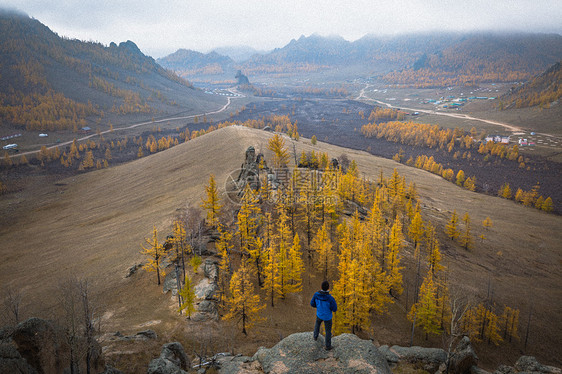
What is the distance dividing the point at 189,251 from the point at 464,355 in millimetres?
41903

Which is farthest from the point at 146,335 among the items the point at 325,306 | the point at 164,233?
the point at 164,233

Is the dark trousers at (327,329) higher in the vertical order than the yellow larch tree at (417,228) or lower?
higher

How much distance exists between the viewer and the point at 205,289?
132 feet

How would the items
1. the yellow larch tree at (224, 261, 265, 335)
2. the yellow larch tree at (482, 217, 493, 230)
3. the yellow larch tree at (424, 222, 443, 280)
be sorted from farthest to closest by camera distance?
the yellow larch tree at (482, 217, 493, 230) → the yellow larch tree at (424, 222, 443, 280) → the yellow larch tree at (224, 261, 265, 335)

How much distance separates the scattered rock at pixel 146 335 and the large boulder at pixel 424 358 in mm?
25805

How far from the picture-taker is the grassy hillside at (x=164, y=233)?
42.7m

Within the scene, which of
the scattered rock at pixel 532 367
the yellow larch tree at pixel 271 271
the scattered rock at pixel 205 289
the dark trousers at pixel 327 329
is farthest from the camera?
the yellow larch tree at pixel 271 271

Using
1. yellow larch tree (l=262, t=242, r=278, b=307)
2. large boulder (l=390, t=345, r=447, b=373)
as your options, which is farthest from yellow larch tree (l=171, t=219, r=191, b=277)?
large boulder (l=390, t=345, r=447, b=373)

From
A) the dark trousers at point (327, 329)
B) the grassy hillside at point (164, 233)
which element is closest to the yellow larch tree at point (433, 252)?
the grassy hillside at point (164, 233)

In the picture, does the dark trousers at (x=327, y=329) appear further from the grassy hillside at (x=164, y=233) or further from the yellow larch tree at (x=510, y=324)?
the yellow larch tree at (x=510, y=324)

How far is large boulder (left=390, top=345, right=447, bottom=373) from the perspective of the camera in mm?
24234

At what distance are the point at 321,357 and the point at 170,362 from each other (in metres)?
11.5

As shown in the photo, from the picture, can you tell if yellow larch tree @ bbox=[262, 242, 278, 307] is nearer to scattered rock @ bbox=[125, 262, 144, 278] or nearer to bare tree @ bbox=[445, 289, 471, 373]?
scattered rock @ bbox=[125, 262, 144, 278]

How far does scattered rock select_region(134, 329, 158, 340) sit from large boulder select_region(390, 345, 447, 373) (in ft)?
84.7
